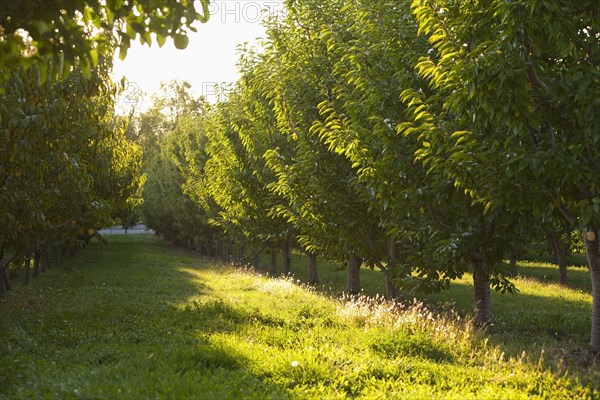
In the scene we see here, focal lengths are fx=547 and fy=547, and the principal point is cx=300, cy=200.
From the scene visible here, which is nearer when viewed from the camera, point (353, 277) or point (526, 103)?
point (526, 103)

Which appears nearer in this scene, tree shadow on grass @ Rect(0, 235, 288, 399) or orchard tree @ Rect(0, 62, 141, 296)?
tree shadow on grass @ Rect(0, 235, 288, 399)

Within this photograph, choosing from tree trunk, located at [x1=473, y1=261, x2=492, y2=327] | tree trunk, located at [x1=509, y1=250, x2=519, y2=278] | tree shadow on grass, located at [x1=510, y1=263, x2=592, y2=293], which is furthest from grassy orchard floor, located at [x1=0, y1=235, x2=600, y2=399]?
tree shadow on grass, located at [x1=510, y1=263, x2=592, y2=293]

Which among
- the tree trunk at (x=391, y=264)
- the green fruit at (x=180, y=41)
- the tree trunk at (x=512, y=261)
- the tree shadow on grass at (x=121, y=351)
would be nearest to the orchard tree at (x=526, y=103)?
the tree trunk at (x=512, y=261)

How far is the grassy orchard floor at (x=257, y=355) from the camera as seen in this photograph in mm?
6723

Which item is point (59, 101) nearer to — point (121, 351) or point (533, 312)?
point (121, 351)

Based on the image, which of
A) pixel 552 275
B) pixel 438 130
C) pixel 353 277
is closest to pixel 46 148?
pixel 438 130

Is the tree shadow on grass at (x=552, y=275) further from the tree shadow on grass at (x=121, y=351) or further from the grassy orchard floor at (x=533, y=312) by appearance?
the tree shadow on grass at (x=121, y=351)

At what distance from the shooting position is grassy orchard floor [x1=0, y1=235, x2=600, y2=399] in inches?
265

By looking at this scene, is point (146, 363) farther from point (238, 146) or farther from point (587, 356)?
point (238, 146)

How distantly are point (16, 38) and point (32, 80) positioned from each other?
4.85m

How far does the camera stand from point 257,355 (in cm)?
826

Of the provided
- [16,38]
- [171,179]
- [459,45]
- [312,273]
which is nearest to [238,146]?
[312,273]

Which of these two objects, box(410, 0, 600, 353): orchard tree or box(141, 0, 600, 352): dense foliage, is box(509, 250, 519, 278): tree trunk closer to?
box(141, 0, 600, 352): dense foliage

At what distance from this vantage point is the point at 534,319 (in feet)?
46.2
